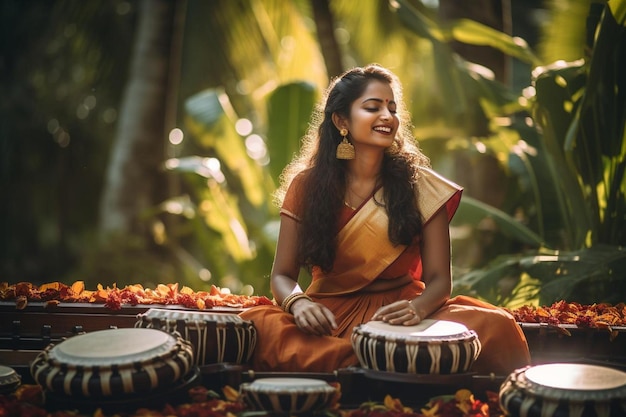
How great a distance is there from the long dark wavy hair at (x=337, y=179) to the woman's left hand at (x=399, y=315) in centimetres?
42

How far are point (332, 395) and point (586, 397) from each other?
845 mm

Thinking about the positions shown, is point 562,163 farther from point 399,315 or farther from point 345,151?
point 399,315

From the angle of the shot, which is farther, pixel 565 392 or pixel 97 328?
pixel 97 328

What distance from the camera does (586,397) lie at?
303cm

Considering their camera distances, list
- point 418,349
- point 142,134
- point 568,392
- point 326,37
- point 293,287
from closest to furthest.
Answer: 1. point 568,392
2. point 418,349
3. point 293,287
4. point 326,37
5. point 142,134

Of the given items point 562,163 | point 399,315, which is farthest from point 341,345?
point 562,163

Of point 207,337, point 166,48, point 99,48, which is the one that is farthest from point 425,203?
point 99,48

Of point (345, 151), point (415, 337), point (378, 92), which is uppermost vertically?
point (378, 92)

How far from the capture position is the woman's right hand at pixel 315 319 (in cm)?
373

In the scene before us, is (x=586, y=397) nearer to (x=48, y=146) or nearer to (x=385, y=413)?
(x=385, y=413)

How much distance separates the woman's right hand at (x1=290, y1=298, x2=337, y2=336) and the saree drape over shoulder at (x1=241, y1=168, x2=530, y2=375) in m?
0.05

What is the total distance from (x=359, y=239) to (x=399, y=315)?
544 mm

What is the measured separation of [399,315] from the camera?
362cm

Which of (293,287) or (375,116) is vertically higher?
(375,116)
